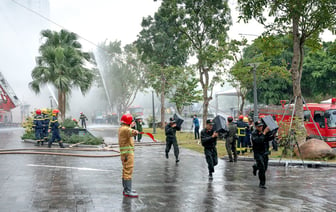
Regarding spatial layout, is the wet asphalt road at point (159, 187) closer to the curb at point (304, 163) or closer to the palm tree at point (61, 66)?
the curb at point (304, 163)

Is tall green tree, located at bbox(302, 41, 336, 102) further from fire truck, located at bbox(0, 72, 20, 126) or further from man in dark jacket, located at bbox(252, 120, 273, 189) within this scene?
fire truck, located at bbox(0, 72, 20, 126)

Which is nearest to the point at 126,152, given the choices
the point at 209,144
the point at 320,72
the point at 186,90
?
the point at 209,144

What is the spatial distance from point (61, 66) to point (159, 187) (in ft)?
60.5

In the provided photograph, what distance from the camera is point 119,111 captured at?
57.2 meters

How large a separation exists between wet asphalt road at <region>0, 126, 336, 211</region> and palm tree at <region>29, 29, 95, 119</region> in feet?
42.0

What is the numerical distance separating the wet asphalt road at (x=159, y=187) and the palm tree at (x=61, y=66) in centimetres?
1279

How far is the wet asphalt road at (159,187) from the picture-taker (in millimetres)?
6539

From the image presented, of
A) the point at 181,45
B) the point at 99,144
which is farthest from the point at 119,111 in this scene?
the point at 99,144

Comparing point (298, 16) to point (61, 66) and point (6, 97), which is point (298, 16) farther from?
point (6, 97)

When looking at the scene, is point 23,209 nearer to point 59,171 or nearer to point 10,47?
point 59,171

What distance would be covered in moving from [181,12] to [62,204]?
18881 millimetres

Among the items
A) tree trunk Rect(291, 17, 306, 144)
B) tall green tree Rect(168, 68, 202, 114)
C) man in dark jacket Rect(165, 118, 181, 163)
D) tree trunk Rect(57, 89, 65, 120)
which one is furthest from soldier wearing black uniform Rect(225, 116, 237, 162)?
tall green tree Rect(168, 68, 202, 114)

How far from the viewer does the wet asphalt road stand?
654cm

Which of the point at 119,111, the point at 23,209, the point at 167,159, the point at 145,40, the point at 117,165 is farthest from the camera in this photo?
the point at 119,111
